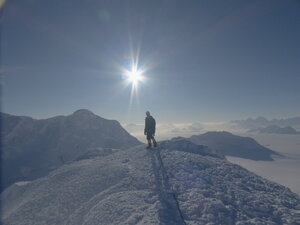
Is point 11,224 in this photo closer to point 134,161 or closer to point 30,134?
point 134,161

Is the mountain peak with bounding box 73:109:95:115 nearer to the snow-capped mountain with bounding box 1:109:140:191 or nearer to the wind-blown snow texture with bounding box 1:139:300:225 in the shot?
the snow-capped mountain with bounding box 1:109:140:191

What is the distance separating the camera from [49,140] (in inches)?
5271

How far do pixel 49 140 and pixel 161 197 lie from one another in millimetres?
138714

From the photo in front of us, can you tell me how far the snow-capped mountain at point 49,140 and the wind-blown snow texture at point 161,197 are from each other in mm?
97778

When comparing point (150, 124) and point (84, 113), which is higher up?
point (84, 113)

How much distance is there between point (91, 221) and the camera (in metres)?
14.0

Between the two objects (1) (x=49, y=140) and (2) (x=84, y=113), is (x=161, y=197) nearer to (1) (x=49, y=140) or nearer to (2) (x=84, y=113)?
(1) (x=49, y=140)

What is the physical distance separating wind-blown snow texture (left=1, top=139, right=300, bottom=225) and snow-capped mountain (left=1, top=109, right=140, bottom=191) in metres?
97.8

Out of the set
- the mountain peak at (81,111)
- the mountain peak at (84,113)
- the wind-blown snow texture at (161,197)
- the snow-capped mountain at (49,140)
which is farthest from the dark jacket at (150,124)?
the mountain peak at (81,111)

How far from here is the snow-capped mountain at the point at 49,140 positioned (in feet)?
368

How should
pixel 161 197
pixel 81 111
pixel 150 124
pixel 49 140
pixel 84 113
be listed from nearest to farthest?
pixel 161 197 → pixel 150 124 → pixel 49 140 → pixel 84 113 → pixel 81 111

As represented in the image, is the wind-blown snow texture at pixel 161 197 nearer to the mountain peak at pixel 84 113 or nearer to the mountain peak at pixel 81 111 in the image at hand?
the mountain peak at pixel 84 113

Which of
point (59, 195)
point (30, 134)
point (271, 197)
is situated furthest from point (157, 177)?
point (30, 134)

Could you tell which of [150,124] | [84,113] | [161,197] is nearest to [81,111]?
[84,113]
